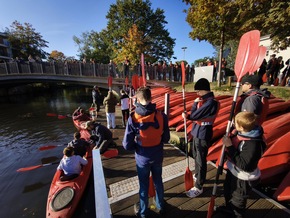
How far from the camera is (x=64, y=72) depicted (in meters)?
19.4

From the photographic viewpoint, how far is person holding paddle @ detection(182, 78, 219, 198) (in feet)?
9.16

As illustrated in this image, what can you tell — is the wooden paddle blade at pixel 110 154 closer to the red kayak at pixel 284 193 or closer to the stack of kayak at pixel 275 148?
the stack of kayak at pixel 275 148

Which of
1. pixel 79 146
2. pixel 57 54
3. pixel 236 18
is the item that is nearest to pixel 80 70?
pixel 79 146

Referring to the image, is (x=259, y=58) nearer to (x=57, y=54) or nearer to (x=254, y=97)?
(x=254, y=97)

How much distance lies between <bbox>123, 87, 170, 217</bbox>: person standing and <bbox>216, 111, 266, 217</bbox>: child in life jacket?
84cm

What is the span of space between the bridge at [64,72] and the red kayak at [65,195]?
543 inches

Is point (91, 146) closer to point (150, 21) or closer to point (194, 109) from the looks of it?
point (194, 109)

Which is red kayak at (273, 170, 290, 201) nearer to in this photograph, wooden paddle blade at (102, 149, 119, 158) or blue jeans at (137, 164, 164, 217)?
blue jeans at (137, 164, 164, 217)

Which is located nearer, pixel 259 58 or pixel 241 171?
pixel 241 171

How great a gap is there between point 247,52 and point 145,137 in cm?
187

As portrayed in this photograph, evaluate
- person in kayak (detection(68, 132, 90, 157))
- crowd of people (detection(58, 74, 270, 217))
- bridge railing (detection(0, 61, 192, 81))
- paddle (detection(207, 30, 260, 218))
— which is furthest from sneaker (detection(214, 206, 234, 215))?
bridge railing (detection(0, 61, 192, 81))

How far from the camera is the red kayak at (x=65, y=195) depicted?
3859 mm

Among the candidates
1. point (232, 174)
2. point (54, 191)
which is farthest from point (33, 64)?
point (232, 174)

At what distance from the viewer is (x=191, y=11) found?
9.77m
